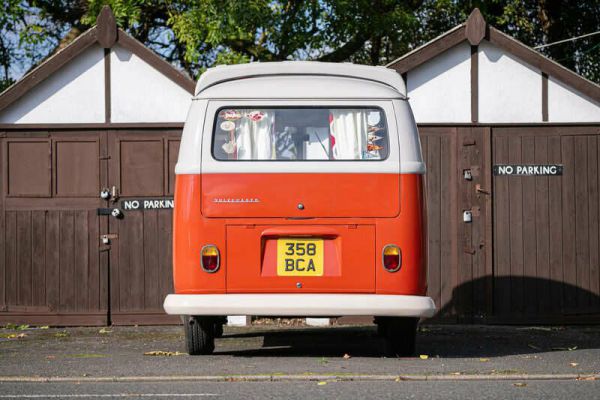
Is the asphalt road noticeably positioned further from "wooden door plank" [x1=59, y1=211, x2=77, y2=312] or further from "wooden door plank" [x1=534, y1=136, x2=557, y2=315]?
"wooden door plank" [x1=534, y1=136, x2=557, y2=315]

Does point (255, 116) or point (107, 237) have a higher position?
point (255, 116)

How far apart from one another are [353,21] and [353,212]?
1254 centimetres

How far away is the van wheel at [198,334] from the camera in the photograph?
9203 millimetres

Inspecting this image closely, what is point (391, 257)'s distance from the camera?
28.4ft

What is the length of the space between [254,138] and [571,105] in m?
6.18

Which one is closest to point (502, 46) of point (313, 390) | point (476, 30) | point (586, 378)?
point (476, 30)

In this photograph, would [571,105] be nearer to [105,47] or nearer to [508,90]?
[508,90]

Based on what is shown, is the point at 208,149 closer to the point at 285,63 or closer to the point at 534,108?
the point at 285,63

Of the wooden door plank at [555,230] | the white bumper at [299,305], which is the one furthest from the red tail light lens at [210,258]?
the wooden door plank at [555,230]

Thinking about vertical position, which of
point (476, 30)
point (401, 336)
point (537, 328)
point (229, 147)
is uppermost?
point (476, 30)

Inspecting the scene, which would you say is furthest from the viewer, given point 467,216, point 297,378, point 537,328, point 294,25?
point 294,25

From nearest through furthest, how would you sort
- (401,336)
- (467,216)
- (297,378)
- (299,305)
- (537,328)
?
1. (297,378)
2. (299,305)
3. (401,336)
4. (537,328)
5. (467,216)

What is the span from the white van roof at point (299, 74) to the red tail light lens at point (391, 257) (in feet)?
4.38

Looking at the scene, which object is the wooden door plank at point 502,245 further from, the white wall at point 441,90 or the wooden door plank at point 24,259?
the wooden door plank at point 24,259
